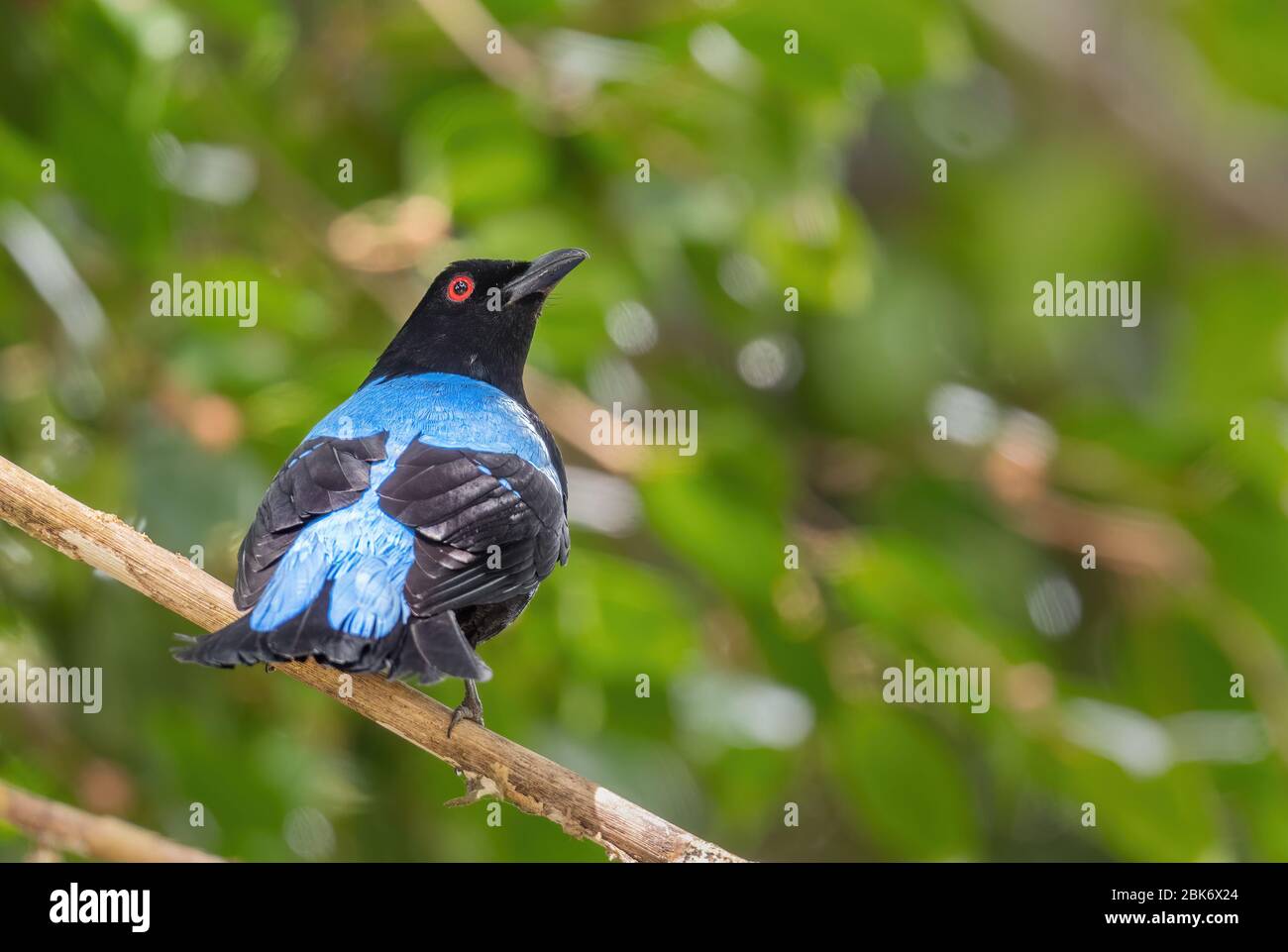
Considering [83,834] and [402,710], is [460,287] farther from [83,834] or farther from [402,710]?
[83,834]

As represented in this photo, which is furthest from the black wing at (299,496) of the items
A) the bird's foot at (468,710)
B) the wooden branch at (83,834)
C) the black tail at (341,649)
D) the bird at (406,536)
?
the wooden branch at (83,834)

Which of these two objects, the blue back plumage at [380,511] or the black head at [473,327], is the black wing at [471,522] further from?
the black head at [473,327]

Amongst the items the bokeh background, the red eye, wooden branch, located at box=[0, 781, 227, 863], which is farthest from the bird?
wooden branch, located at box=[0, 781, 227, 863]

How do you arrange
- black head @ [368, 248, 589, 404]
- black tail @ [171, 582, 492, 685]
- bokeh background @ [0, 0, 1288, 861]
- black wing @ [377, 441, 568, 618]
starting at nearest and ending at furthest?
1. black tail @ [171, 582, 492, 685]
2. black wing @ [377, 441, 568, 618]
3. black head @ [368, 248, 589, 404]
4. bokeh background @ [0, 0, 1288, 861]

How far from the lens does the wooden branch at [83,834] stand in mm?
3551

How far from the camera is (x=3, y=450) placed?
462 centimetres

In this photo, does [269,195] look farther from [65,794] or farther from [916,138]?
[916,138]

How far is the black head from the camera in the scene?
13.8 ft

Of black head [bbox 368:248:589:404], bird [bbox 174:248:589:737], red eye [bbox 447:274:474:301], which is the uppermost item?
red eye [bbox 447:274:474:301]

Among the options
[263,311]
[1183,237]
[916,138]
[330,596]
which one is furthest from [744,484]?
[1183,237]

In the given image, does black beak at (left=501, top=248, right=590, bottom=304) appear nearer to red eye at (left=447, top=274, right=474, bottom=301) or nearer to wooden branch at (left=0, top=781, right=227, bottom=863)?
red eye at (left=447, top=274, right=474, bottom=301)

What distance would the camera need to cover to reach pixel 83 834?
359 centimetres

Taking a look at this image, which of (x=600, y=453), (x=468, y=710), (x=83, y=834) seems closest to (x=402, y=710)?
(x=468, y=710)

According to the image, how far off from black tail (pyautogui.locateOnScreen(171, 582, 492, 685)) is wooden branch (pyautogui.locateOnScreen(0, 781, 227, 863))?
0.97 meters
